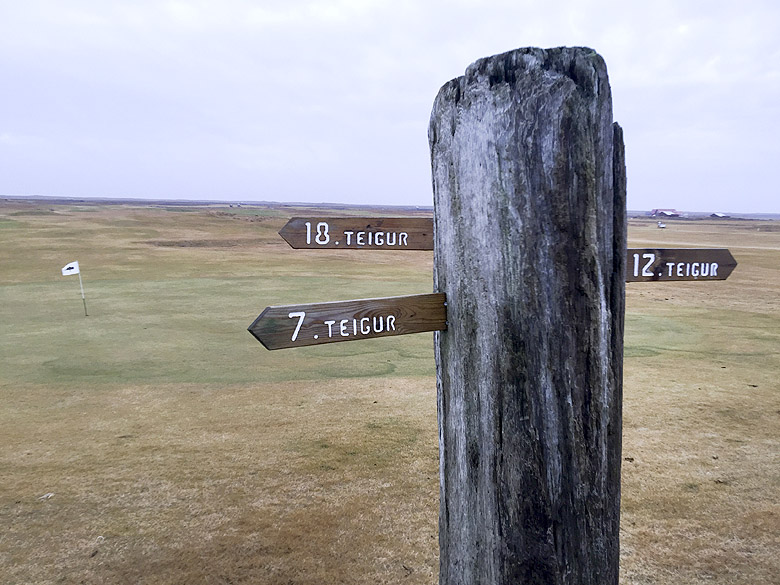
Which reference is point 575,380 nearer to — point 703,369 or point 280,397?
point 280,397

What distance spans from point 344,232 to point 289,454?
3352mm

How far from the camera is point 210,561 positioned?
3887mm

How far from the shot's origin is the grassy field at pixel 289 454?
3945 mm

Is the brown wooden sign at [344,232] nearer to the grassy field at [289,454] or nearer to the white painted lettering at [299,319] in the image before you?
the white painted lettering at [299,319]

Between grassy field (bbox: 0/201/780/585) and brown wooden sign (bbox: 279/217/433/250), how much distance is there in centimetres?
215

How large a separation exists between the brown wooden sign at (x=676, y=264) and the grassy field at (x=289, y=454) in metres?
2.09

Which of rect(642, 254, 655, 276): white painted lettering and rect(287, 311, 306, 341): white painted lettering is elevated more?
rect(642, 254, 655, 276): white painted lettering

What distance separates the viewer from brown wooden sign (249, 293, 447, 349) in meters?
2.18

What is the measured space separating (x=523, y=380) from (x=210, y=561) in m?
2.74

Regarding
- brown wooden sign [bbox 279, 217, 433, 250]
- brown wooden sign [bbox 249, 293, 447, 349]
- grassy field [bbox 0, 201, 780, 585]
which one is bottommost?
grassy field [bbox 0, 201, 780, 585]

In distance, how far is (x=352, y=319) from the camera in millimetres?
2285

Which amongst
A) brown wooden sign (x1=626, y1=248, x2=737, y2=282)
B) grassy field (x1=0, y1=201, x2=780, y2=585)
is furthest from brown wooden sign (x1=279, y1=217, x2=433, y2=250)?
grassy field (x1=0, y1=201, x2=780, y2=585)

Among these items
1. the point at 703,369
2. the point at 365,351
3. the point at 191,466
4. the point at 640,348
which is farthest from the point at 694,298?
the point at 191,466

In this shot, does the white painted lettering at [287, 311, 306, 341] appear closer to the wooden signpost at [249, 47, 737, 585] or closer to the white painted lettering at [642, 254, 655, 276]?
the wooden signpost at [249, 47, 737, 585]
